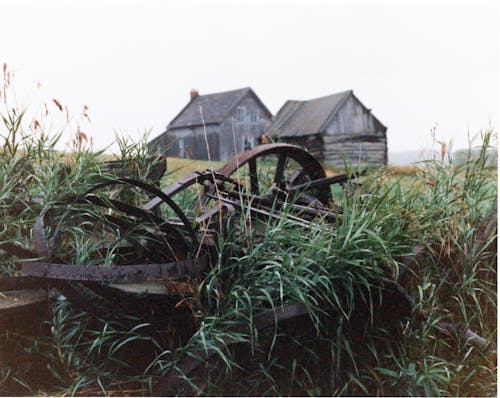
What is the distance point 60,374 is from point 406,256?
93.0 inches

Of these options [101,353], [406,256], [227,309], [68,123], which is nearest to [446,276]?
[406,256]

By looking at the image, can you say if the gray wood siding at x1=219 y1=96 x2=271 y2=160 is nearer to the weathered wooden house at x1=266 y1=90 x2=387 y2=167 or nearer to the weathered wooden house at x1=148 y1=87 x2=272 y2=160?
the weathered wooden house at x1=148 y1=87 x2=272 y2=160

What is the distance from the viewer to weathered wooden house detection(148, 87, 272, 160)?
2469 cm

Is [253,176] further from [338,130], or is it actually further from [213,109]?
[213,109]

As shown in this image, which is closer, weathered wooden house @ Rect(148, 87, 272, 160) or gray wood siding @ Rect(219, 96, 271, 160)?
weathered wooden house @ Rect(148, 87, 272, 160)

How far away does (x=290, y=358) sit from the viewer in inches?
134

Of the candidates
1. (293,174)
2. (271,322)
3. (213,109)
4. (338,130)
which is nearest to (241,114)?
(213,109)

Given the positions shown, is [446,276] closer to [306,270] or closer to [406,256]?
[406,256]

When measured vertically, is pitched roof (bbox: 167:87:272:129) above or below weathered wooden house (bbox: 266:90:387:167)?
above

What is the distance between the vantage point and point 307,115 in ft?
72.3

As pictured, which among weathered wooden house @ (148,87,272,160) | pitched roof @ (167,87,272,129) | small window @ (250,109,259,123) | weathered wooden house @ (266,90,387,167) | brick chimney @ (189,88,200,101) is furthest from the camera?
brick chimney @ (189,88,200,101)

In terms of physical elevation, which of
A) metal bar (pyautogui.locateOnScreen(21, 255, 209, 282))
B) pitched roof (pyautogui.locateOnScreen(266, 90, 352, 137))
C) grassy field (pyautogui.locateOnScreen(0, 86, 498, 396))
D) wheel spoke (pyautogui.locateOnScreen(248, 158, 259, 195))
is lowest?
grassy field (pyautogui.locateOnScreen(0, 86, 498, 396))

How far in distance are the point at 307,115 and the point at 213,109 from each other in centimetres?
615

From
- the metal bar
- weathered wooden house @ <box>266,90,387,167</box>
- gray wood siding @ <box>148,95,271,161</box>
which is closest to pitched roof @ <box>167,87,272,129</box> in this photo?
gray wood siding @ <box>148,95,271,161</box>
